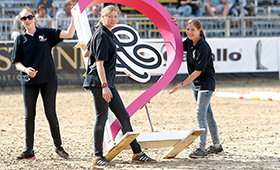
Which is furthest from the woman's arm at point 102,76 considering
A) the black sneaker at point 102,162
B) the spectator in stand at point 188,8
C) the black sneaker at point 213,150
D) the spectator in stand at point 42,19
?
the spectator in stand at point 188,8

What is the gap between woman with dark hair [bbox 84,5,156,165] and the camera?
3.98 meters

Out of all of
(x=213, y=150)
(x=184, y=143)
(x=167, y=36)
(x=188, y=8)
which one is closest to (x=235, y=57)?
(x=188, y=8)

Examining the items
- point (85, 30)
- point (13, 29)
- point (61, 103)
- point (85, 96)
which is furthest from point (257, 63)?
point (85, 30)

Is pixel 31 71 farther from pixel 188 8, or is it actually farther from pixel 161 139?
pixel 188 8

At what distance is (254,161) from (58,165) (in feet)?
7.51

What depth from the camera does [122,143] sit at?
412 cm

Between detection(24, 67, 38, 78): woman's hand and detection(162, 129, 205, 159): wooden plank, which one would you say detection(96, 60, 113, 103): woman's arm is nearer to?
detection(24, 67, 38, 78): woman's hand

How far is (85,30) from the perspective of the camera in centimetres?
472

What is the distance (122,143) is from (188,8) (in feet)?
37.0

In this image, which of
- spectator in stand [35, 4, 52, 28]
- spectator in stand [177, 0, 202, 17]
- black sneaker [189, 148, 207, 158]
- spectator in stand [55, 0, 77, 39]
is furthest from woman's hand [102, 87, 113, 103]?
spectator in stand [177, 0, 202, 17]

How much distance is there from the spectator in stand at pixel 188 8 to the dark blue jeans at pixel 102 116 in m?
10.7

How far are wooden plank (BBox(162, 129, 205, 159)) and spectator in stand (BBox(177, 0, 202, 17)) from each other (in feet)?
34.5

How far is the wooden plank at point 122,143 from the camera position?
4004mm

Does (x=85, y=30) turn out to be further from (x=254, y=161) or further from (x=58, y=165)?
(x=254, y=161)
